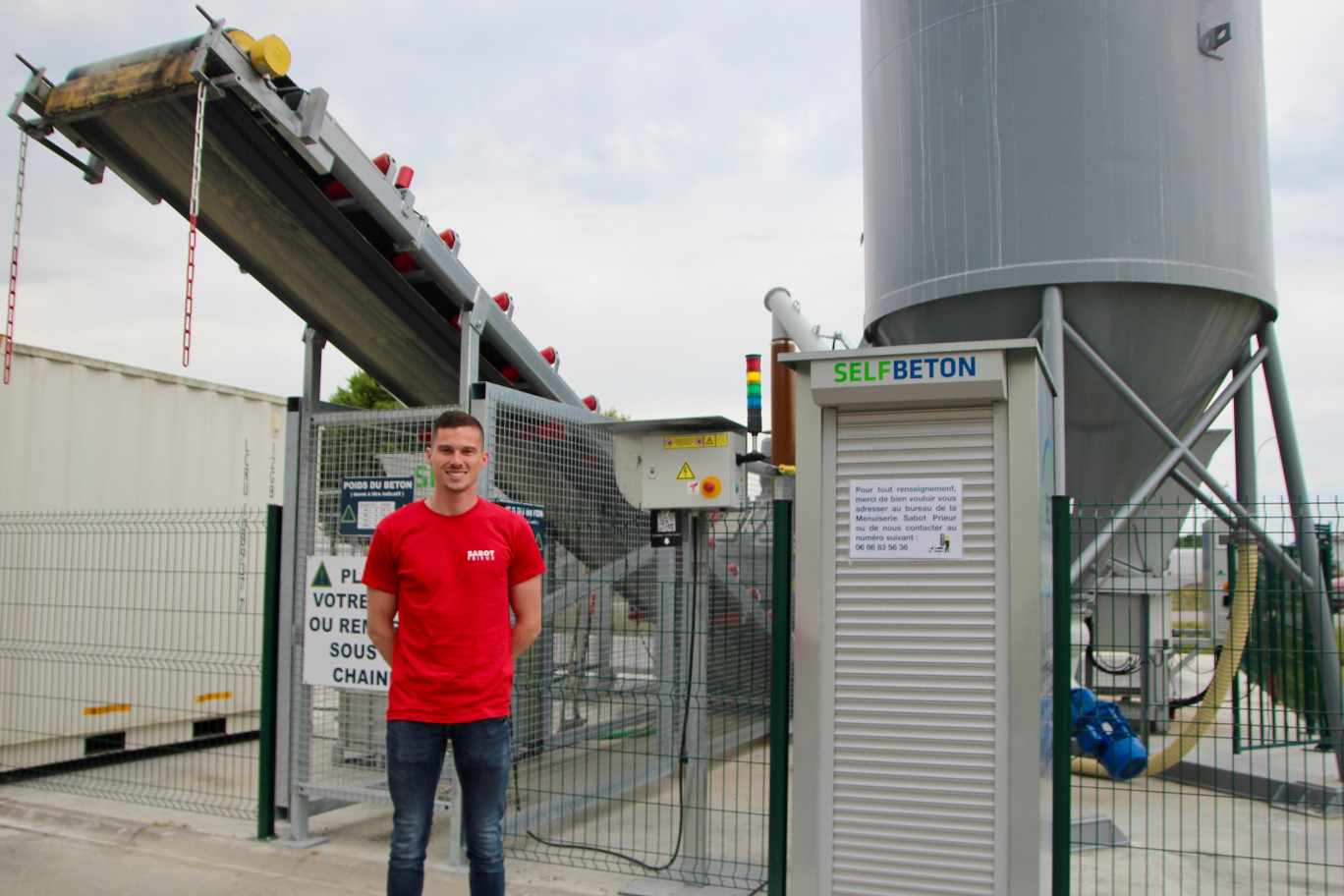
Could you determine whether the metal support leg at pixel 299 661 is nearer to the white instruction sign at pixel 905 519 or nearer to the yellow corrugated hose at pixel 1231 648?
the white instruction sign at pixel 905 519

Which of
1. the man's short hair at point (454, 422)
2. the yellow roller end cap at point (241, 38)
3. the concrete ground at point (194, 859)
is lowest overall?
the concrete ground at point (194, 859)

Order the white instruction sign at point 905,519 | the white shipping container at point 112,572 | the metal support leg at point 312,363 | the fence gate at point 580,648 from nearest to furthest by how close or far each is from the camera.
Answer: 1. the white instruction sign at point 905,519
2. the fence gate at point 580,648
3. the metal support leg at point 312,363
4. the white shipping container at point 112,572

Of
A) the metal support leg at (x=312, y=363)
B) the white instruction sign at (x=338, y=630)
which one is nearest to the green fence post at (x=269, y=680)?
the white instruction sign at (x=338, y=630)

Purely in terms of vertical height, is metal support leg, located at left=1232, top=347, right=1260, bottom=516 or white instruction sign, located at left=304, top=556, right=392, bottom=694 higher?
metal support leg, located at left=1232, top=347, right=1260, bottom=516

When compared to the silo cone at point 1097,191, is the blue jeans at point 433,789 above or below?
below

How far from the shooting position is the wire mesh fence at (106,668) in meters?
6.88

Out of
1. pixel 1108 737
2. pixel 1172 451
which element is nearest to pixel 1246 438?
pixel 1172 451

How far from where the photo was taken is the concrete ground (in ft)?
16.1

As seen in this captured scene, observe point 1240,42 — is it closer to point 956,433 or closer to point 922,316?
point 922,316

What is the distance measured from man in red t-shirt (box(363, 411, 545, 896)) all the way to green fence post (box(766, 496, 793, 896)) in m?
1.15

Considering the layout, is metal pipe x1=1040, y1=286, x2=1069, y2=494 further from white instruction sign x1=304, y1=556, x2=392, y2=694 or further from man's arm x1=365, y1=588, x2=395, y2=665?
white instruction sign x1=304, y1=556, x2=392, y2=694

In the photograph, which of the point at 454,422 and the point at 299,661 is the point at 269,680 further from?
the point at 454,422

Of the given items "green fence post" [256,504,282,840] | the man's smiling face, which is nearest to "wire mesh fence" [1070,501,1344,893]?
the man's smiling face

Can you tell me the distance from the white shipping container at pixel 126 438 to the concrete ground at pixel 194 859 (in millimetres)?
2172
